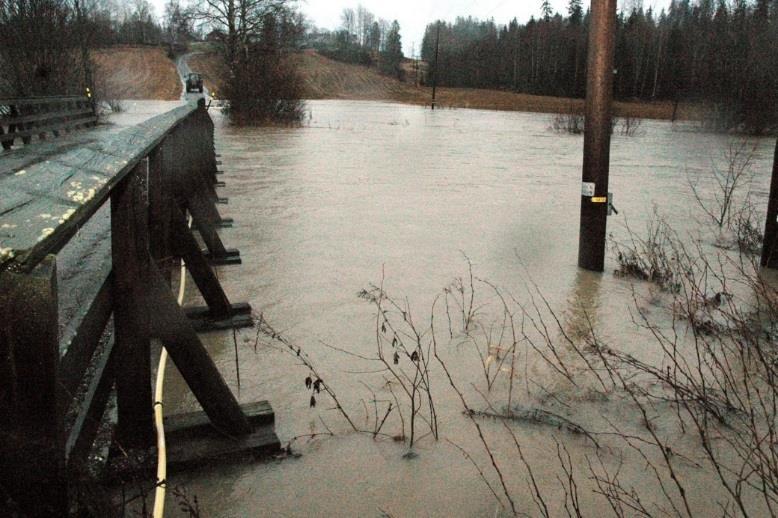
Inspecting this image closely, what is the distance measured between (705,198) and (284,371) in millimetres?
11260

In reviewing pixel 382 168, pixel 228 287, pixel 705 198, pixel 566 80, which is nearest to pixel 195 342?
pixel 228 287

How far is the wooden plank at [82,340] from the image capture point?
1.92m

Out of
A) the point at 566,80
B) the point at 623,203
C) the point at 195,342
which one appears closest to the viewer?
the point at 195,342

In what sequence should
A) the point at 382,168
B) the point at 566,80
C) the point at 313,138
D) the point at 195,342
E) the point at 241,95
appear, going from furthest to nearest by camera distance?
the point at 566,80 → the point at 241,95 → the point at 313,138 → the point at 382,168 → the point at 195,342

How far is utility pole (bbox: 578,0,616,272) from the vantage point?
6.33 metres

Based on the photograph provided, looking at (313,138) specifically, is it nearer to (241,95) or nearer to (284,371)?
(241,95)

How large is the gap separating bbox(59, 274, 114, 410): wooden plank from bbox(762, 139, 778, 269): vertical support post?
6.48 meters

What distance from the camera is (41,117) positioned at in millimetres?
17484

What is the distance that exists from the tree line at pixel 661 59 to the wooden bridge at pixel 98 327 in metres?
37.0

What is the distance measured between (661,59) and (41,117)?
7877 cm

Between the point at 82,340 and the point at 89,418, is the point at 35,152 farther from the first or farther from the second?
the point at 82,340

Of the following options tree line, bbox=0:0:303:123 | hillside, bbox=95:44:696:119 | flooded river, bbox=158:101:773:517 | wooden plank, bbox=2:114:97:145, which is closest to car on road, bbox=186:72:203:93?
hillside, bbox=95:44:696:119

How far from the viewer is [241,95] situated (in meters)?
31.7

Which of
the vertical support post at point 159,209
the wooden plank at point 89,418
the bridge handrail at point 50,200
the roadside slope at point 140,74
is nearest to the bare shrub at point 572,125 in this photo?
the vertical support post at point 159,209
